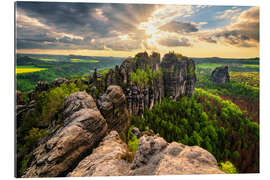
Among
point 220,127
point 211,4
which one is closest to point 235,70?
point 220,127

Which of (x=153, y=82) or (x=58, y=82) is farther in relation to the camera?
(x=153, y=82)

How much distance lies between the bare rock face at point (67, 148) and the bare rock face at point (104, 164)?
27 centimetres

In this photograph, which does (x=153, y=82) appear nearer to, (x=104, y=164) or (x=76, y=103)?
(x=76, y=103)

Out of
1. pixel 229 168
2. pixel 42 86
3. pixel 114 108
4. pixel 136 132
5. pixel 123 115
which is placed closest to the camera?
pixel 229 168

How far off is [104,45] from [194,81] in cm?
451

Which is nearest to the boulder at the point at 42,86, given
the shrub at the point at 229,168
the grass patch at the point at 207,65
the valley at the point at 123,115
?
the valley at the point at 123,115

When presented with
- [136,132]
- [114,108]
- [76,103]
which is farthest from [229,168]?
[76,103]

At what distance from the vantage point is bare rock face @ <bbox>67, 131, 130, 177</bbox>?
350cm

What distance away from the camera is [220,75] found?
5.59 m

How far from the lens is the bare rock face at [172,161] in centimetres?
335

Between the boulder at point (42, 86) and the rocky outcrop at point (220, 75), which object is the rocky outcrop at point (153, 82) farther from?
the boulder at point (42, 86)

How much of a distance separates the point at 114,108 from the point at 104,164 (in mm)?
3369

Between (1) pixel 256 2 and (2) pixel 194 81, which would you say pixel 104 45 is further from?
(1) pixel 256 2

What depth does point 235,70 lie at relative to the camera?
5.13 meters
